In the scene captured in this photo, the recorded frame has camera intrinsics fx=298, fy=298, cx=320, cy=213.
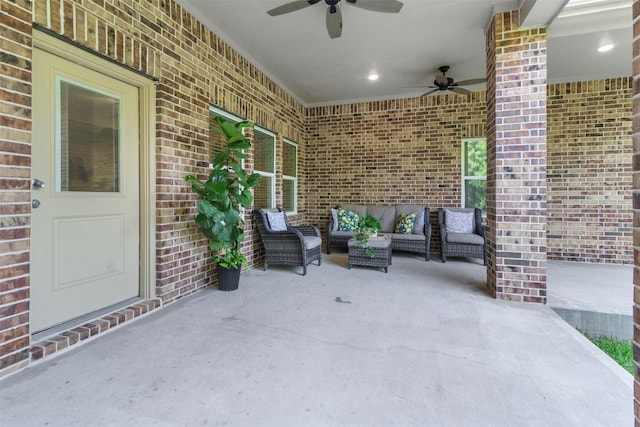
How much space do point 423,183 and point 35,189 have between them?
5395 mm

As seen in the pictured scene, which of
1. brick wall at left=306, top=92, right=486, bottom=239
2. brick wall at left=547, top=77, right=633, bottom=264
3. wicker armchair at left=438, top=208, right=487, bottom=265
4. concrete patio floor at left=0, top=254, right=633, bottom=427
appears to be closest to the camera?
concrete patio floor at left=0, top=254, right=633, bottom=427

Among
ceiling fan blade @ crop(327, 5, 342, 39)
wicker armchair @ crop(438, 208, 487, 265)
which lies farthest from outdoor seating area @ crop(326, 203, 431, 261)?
ceiling fan blade @ crop(327, 5, 342, 39)

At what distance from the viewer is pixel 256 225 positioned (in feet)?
14.4

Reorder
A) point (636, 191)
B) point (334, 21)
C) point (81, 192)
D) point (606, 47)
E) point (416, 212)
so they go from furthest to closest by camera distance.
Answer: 1. point (416, 212)
2. point (606, 47)
3. point (334, 21)
4. point (81, 192)
5. point (636, 191)

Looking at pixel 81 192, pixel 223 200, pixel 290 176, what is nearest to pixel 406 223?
pixel 290 176

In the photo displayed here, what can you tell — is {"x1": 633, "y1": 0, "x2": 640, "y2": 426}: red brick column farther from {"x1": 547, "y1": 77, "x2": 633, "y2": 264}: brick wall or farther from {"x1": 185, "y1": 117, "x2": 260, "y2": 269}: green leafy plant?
{"x1": 547, "y1": 77, "x2": 633, "y2": 264}: brick wall

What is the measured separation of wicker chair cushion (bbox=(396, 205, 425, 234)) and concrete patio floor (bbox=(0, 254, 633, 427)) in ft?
7.96

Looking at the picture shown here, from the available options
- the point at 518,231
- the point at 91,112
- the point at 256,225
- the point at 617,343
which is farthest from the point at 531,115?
the point at 91,112

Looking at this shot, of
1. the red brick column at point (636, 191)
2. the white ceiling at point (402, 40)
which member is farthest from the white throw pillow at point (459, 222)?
the red brick column at point (636, 191)

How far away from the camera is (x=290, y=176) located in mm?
5902

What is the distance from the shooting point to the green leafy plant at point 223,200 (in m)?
2.87

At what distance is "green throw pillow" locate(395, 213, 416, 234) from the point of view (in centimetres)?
513

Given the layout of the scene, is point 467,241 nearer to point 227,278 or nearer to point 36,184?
point 227,278

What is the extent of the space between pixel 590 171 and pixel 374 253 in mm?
3984
